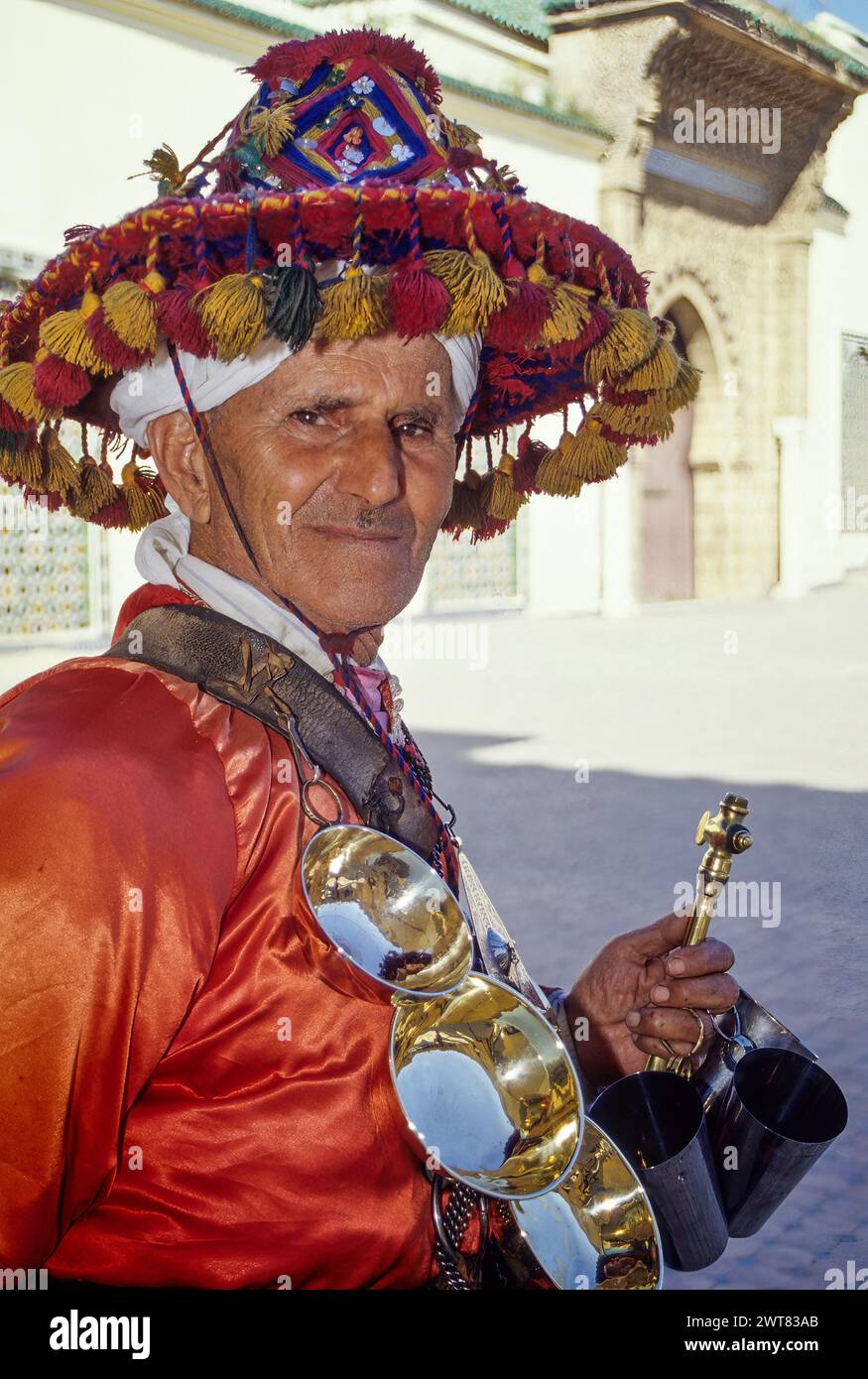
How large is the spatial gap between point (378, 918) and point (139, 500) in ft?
2.93

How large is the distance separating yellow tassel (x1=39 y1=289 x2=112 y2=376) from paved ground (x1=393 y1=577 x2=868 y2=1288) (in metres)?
2.40

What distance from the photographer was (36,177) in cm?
1040

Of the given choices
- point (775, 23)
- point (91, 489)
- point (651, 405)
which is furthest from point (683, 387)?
point (775, 23)

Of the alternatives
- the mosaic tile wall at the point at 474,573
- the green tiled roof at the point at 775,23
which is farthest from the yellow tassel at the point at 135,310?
the green tiled roof at the point at 775,23

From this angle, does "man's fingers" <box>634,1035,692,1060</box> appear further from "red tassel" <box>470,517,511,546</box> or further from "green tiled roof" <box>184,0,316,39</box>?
"green tiled roof" <box>184,0,316,39</box>

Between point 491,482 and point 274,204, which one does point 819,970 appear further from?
point 274,204

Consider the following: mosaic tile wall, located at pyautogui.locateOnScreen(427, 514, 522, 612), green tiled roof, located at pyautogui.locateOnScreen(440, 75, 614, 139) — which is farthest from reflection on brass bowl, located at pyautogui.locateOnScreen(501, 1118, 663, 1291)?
green tiled roof, located at pyautogui.locateOnScreen(440, 75, 614, 139)

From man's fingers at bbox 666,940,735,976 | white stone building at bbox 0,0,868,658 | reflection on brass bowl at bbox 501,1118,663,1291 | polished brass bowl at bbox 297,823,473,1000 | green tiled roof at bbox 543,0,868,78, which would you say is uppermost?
green tiled roof at bbox 543,0,868,78

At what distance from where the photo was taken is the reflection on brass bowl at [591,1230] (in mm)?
1438

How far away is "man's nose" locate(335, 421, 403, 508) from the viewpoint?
4.88ft

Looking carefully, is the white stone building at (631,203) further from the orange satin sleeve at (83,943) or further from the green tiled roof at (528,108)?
the orange satin sleeve at (83,943)

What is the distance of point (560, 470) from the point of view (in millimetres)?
2109

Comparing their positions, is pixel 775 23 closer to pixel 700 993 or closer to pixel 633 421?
pixel 633 421

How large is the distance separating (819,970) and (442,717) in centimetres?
484
